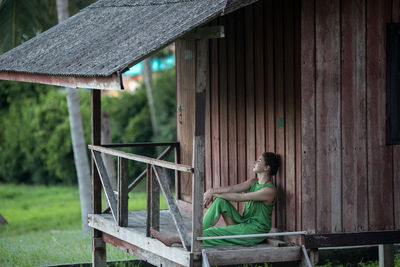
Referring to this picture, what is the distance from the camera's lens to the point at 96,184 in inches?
385

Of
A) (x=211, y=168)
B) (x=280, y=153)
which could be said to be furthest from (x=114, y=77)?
(x=211, y=168)

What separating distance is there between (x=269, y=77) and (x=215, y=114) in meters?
1.59

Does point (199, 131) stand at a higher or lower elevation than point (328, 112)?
lower

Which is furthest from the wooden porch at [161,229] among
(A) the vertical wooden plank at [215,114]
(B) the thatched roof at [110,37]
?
(B) the thatched roof at [110,37]

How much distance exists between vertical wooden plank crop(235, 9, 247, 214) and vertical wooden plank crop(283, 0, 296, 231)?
1047 mm

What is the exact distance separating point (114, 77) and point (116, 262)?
17.3 feet

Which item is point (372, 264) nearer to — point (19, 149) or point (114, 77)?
point (114, 77)

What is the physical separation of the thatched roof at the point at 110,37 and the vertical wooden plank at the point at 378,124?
1.63 m

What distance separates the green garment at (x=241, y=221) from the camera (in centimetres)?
762

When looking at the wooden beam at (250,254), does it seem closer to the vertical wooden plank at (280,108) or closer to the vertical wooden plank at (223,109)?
the vertical wooden plank at (280,108)

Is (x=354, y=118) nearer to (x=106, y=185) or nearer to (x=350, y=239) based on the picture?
(x=350, y=239)

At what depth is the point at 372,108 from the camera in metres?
7.88

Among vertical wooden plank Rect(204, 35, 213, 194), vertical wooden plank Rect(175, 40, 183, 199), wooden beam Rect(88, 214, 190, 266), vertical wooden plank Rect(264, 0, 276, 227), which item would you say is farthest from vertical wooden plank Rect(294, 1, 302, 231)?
vertical wooden plank Rect(175, 40, 183, 199)

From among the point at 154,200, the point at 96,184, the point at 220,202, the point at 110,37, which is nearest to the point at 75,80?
the point at 110,37
